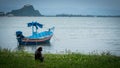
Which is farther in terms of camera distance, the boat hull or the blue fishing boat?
the boat hull

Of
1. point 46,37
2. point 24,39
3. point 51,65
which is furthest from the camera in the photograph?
point 46,37

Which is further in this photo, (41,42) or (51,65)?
(41,42)

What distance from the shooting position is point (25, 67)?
12820 mm

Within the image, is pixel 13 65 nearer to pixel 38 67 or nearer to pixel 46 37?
pixel 38 67

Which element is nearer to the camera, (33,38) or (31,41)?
(31,41)

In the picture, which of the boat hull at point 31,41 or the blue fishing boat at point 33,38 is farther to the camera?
the boat hull at point 31,41

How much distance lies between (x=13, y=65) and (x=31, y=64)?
1.06 m

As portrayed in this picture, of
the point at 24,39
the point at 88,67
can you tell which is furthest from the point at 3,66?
the point at 24,39

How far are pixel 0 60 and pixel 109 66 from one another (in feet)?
17.5

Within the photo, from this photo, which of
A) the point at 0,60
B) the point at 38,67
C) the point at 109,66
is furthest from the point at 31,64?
the point at 109,66

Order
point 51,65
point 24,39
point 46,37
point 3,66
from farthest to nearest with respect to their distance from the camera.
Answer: point 46,37, point 24,39, point 51,65, point 3,66

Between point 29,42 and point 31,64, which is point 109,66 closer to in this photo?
point 31,64

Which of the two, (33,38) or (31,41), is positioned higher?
(33,38)

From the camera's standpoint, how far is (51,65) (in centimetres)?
1365
